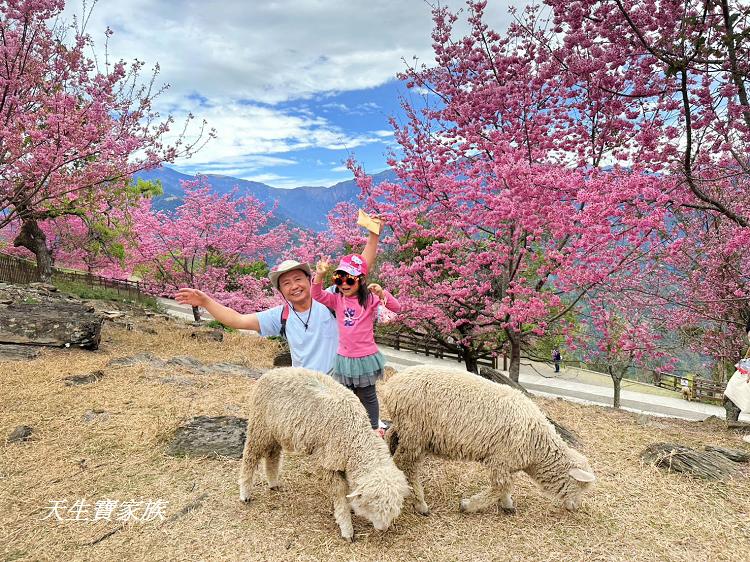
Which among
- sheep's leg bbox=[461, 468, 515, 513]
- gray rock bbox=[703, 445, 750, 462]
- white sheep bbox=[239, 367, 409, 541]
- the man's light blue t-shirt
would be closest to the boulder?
the man's light blue t-shirt

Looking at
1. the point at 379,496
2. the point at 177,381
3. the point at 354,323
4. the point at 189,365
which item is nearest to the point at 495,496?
the point at 379,496

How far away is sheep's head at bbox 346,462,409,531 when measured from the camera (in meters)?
3.03

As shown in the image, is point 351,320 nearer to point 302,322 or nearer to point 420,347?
point 302,322

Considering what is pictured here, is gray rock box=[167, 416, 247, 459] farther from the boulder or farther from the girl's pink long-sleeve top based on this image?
the boulder

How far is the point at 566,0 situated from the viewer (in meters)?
6.82

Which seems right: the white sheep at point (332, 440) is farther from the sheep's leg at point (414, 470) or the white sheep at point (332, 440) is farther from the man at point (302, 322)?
the sheep's leg at point (414, 470)

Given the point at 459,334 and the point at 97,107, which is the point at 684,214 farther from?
the point at 97,107

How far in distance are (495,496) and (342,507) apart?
132 cm

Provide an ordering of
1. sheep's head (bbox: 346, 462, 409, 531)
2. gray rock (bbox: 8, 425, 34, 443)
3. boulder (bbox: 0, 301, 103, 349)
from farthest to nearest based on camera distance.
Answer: boulder (bbox: 0, 301, 103, 349)
gray rock (bbox: 8, 425, 34, 443)
sheep's head (bbox: 346, 462, 409, 531)

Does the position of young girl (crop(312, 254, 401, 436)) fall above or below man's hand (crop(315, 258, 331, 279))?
below

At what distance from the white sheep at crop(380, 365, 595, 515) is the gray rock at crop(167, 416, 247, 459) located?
211cm

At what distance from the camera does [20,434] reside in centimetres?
518

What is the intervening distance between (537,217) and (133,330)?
11906 millimetres

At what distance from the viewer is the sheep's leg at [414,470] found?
3.75 metres
